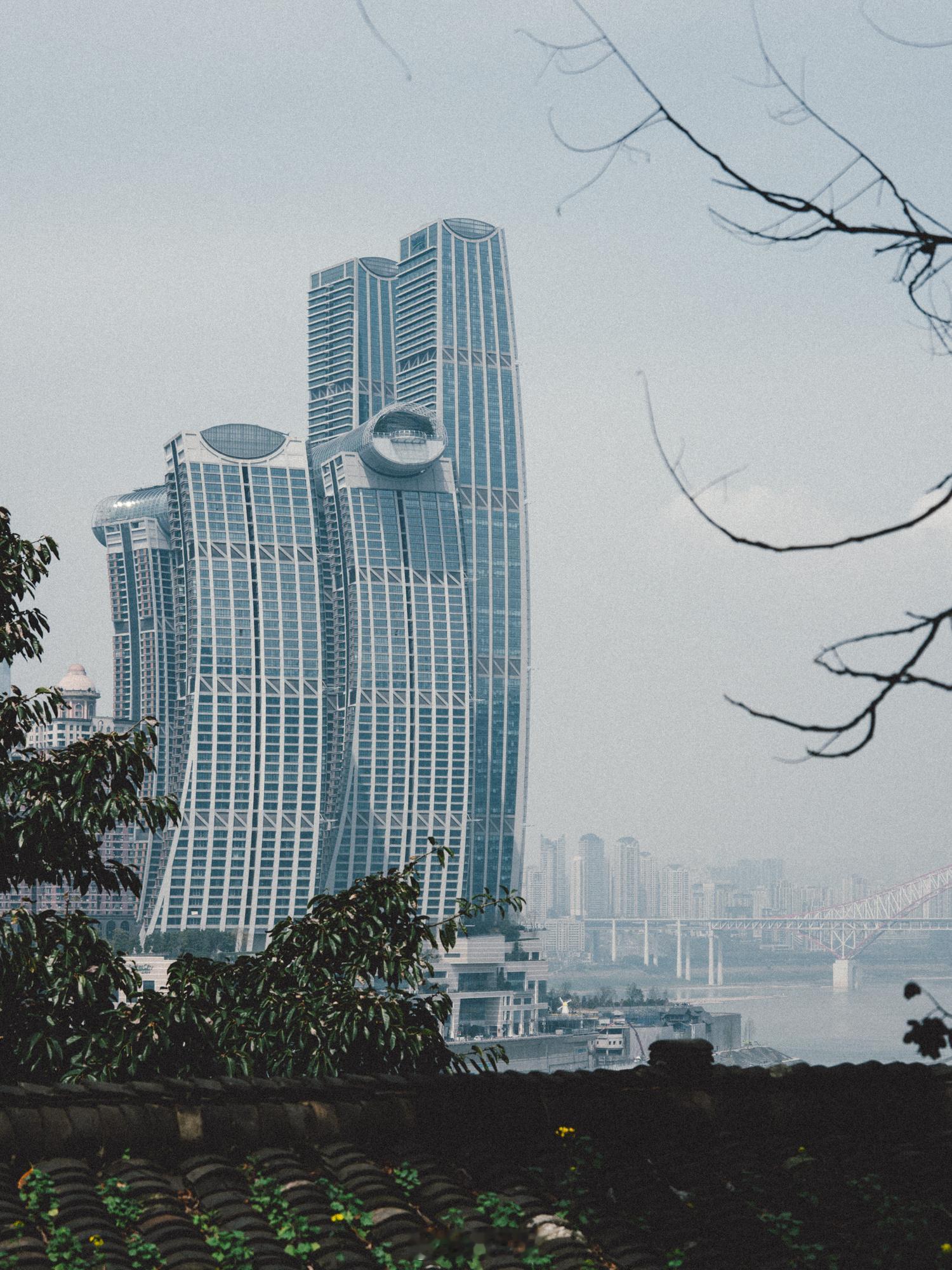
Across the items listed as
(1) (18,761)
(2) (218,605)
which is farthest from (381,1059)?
(2) (218,605)

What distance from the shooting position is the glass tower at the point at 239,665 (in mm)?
95375

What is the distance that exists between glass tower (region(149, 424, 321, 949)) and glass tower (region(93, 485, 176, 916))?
6716mm

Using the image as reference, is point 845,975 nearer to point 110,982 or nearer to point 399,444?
point 399,444

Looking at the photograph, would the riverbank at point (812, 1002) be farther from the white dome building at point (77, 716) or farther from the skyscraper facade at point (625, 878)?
the white dome building at point (77, 716)

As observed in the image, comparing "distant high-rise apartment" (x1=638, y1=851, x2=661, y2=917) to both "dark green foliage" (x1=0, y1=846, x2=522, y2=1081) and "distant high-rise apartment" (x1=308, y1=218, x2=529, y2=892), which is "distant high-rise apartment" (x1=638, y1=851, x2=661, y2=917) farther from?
"dark green foliage" (x1=0, y1=846, x2=522, y2=1081)

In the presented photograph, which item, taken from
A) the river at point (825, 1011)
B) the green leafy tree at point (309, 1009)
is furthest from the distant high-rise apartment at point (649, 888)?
the green leafy tree at point (309, 1009)

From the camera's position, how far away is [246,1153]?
494 centimetres

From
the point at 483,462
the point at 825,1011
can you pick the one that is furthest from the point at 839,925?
the point at 483,462

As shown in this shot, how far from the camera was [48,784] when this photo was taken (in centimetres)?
788

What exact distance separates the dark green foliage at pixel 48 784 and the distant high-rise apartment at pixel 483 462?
91574 mm

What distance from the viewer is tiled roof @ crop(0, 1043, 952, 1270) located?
4.41 meters

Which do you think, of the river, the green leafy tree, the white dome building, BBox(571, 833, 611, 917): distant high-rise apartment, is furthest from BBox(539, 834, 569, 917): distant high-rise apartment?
the green leafy tree

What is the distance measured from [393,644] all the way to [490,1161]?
93.7 m

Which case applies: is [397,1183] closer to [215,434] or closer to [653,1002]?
[215,434]
